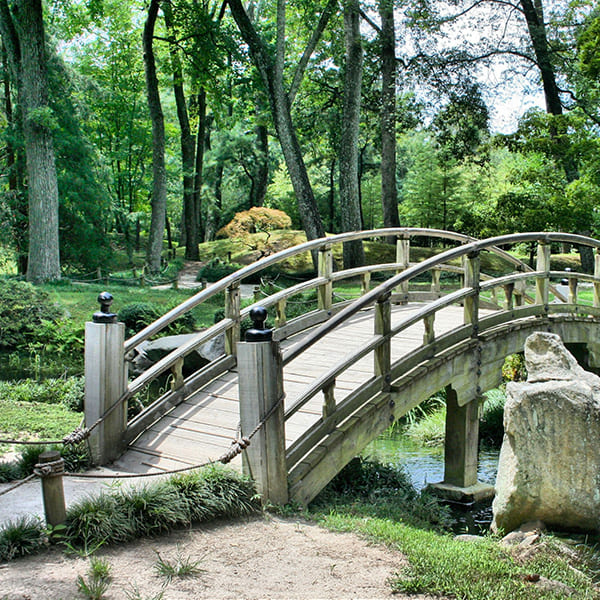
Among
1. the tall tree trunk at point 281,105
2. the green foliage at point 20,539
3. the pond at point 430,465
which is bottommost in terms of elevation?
the pond at point 430,465

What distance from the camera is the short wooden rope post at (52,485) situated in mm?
4426

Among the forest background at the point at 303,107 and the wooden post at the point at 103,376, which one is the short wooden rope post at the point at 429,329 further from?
the forest background at the point at 303,107

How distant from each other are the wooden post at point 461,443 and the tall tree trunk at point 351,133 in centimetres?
1382

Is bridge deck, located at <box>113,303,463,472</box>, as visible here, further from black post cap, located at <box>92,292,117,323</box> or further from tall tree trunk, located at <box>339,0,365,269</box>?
tall tree trunk, located at <box>339,0,365,269</box>

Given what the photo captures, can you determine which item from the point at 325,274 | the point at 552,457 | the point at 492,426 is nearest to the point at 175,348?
the point at 325,274

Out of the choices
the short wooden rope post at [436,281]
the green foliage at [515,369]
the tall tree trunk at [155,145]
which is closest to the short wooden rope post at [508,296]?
the short wooden rope post at [436,281]

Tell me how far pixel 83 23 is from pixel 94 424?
22.5 metres

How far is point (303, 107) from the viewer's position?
3091 centimetres

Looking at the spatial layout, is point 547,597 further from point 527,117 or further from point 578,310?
point 527,117

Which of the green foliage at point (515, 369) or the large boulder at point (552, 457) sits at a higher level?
the large boulder at point (552, 457)

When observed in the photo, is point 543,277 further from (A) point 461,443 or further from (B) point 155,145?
(B) point 155,145

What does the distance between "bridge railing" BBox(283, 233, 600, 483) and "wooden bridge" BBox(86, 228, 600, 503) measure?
2 centimetres

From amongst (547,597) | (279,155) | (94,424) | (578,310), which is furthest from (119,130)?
(547,597)

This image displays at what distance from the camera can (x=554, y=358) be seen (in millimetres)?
6941
